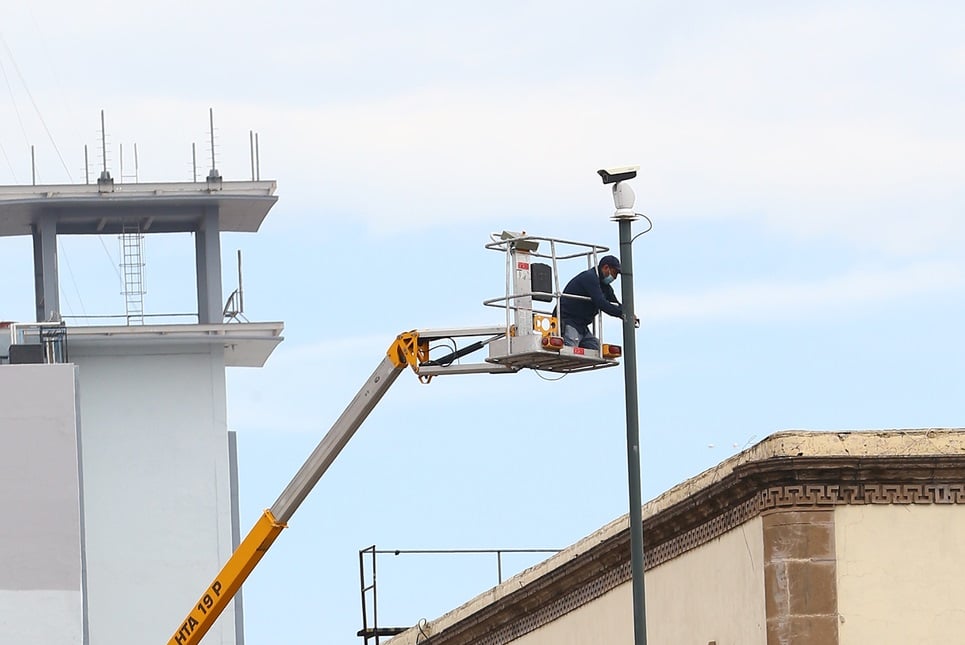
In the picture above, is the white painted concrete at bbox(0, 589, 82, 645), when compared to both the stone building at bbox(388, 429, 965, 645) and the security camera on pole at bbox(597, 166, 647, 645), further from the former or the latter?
the security camera on pole at bbox(597, 166, 647, 645)

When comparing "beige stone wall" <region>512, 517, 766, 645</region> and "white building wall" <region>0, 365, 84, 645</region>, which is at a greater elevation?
"white building wall" <region>0, 365, 84, 645</region>

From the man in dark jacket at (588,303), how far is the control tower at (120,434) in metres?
28.5

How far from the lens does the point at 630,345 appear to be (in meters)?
22.5

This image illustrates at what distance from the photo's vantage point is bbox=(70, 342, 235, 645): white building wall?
180ft

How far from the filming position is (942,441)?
23000 mm

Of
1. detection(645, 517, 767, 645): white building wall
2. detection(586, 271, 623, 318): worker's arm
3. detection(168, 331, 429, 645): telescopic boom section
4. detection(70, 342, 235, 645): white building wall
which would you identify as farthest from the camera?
detection(70, 342, 235, 645): white building wall

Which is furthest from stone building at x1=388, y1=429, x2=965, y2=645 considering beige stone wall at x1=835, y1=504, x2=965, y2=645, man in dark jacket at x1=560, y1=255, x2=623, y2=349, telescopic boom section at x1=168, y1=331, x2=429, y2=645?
telescopic boom section at x1=168, y1=331, x2=429, y2=645

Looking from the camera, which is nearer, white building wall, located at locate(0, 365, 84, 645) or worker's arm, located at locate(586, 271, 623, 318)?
worker's arm, located at locate(586, 271, 623, 318)

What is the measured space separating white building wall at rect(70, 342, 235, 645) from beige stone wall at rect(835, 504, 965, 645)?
33.9 m

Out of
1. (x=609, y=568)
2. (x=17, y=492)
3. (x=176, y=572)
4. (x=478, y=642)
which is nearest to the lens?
(x=609, y=568)

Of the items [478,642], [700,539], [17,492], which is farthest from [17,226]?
[700,539]

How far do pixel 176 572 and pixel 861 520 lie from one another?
3490 cm

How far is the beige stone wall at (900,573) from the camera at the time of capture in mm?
22703

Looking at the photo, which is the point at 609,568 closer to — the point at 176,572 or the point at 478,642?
the point at 478,642
